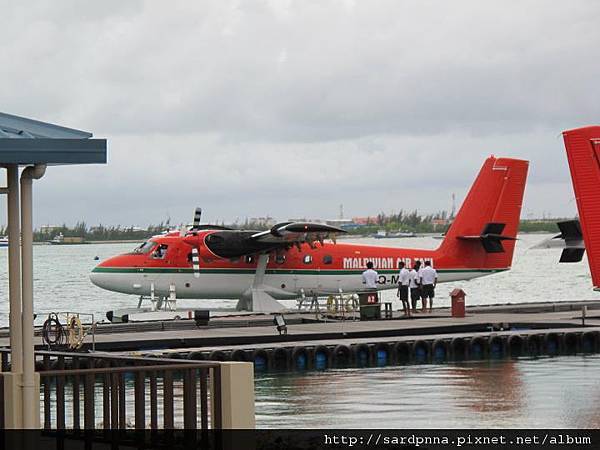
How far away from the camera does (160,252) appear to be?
37.1m

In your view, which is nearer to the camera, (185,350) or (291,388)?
(291,388)

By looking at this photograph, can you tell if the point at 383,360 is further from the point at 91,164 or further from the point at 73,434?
the point at 91,164

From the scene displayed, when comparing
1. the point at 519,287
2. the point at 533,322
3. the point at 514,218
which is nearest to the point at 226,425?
the point at 533,322

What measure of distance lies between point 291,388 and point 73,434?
34.8 feet

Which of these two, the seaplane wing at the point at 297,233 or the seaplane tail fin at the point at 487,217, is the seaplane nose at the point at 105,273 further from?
the seaplane tail fin at the point at 487,217

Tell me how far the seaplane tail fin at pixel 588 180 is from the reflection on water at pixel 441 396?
2239 millimetres

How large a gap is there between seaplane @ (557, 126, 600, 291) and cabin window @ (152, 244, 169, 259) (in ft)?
58.6

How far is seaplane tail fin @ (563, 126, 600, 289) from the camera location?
2066 centimetres

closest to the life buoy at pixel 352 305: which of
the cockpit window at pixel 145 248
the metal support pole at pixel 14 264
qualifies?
the cockpit window at pixel 145 248

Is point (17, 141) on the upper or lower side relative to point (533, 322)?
upper

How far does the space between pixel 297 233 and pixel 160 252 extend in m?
4.04

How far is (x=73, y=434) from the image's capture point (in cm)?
1195

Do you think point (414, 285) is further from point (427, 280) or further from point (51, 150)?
point (51, 150)

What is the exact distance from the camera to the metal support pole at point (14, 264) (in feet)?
34.4
